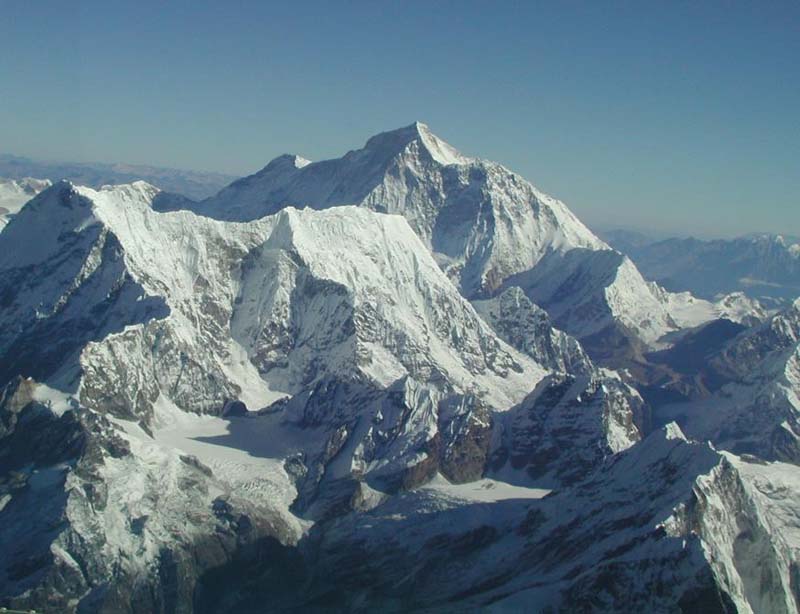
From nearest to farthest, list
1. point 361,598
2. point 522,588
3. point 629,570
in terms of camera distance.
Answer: point 629,570, point 522,588, point 361,598

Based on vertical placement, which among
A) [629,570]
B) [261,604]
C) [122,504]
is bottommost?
[261,604]

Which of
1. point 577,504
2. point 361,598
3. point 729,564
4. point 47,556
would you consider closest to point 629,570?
point 729,564

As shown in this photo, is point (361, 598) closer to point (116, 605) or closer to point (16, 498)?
point (116, 605)

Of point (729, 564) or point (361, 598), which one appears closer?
point (729, 564)

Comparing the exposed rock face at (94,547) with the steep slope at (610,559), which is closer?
the steep slope at (610,559)

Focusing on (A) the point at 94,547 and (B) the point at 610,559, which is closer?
(B) the point at 610,559

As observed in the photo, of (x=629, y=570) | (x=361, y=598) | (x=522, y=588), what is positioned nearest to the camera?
(x=629, y=570)

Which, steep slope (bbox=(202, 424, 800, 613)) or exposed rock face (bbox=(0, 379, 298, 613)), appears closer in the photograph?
steep slope (bbox=(202, 424, 800, 613))

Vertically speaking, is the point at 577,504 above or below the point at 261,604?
above

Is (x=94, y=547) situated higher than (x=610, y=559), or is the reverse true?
(x=610, y=559)
